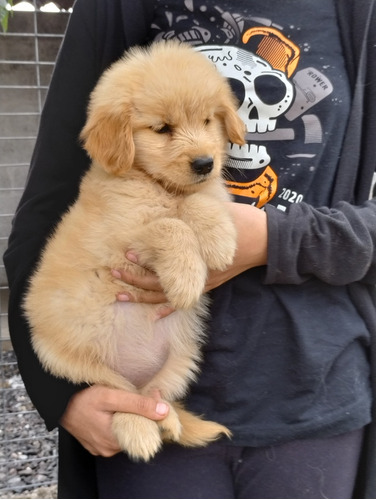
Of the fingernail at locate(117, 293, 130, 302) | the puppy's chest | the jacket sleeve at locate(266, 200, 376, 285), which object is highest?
the jacket sleeve at locate(266, 200, 376, 285)

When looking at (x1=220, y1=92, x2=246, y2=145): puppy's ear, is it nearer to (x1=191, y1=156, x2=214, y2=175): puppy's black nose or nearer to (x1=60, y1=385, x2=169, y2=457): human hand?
(x1=191, y1=156, x2=214, y2=175): puppy's black nose

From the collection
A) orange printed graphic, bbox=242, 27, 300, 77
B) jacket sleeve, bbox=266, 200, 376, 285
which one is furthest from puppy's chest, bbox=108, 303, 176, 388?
orange printed graphic, bbox=242, 27, 300, 77

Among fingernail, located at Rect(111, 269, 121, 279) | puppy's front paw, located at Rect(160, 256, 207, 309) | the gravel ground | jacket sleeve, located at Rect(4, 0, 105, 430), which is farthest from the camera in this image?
the gravel ground

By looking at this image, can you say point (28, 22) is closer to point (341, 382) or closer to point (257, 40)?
point (257, 40)

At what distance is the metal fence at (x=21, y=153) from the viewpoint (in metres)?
3.32

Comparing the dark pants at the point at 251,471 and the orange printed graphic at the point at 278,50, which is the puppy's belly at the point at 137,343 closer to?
the dark pants at the point at 251,471

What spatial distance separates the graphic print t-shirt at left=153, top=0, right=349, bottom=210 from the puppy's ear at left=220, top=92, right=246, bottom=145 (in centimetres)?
4

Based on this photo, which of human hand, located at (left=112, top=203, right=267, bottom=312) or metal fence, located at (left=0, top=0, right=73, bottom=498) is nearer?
human hand, located at (left=112, top=203, right=267, bottom=312)

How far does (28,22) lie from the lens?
3.70 m

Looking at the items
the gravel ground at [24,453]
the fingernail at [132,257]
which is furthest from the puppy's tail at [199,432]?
the gravel ground at [24,453]

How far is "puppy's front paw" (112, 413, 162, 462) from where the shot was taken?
1.31 metres

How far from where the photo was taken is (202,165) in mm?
1377

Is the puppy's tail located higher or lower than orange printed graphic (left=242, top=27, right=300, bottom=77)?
lower

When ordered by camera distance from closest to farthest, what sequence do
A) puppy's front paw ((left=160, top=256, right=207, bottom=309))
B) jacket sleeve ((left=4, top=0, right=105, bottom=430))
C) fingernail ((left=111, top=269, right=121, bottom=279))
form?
1. puppy's front paw ((left=160, top=256, right=207, bottom=309))
2. fingernail ((left=111, top=269, right=121, bottom=279))
3. jacket sleeve ((left=4, top=0, right=105, bottom=430))
